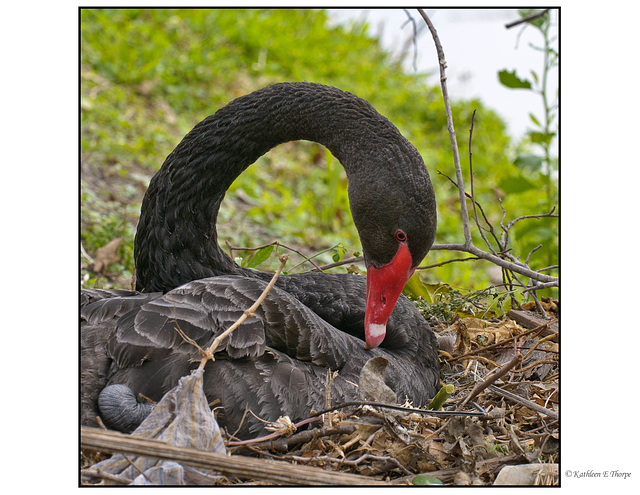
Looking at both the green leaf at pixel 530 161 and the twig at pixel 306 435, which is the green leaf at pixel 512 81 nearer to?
the green leaf at pixel 530 161

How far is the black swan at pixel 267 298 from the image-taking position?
211 centimetres

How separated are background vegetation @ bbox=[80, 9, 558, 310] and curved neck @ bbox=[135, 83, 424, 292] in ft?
3.12

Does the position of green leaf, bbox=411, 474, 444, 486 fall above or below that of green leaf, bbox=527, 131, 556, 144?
below

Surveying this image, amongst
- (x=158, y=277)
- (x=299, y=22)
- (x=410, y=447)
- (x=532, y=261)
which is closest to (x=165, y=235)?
(x=158, y=277)

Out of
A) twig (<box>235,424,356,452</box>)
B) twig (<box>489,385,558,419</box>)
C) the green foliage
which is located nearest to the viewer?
twig (<box>235,424,356,452</box>)

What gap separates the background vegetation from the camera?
195 inches

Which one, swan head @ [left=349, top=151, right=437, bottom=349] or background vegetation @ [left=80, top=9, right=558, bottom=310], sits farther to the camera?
background vegetation @ [left=80, top=9, right=558, bottom=310]

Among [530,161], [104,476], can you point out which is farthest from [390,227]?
[530,161]

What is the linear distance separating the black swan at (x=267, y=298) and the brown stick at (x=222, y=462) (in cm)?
25

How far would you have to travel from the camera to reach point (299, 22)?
8523 mm

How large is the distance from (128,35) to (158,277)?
16.0ft

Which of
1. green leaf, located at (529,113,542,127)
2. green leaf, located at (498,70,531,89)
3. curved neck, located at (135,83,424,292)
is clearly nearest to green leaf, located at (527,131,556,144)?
green leaf, located at (529,113,542,127)

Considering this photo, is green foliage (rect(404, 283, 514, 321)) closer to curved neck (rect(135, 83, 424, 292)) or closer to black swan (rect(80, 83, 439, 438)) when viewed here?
black swan (rect(80, 83, 439, 438))

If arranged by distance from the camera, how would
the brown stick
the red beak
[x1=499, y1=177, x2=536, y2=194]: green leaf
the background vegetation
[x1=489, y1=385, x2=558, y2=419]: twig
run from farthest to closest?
the background vegetation < [x1=499, y1=177, x2=536, y2=194]: green leaf < the red beak < [x1=489, y1=385, x2=558, y2=419]: twig < the brown stick
